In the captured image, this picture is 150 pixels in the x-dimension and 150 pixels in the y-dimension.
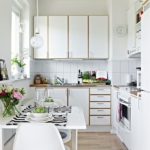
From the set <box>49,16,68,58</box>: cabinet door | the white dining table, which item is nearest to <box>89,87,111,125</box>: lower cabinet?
<box>49,16,68,58</box>: cabinet door

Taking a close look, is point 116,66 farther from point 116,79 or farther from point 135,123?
point 135,123

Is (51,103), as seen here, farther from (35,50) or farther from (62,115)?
(35,50)

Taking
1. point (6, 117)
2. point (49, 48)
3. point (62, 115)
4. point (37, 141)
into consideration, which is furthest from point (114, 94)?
point (37, 141)

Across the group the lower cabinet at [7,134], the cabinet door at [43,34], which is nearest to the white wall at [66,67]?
the cabinet door at [43,34]

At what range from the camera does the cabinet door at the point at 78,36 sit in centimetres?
537

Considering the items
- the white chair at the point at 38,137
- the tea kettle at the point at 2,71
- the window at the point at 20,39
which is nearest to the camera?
the white chair at the point at 38,137

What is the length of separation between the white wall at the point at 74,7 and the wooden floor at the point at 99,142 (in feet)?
8.55

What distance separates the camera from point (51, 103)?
308 centimetres

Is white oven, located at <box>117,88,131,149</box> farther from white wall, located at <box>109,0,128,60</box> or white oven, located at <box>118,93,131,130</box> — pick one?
white wall, located at <box>109,0,128,60</box>

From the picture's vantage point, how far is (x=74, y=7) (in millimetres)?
5727

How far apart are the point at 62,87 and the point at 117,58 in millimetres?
1199

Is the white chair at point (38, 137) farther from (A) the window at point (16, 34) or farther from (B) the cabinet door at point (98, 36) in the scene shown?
(B) the cabinet door at point (98, 36)

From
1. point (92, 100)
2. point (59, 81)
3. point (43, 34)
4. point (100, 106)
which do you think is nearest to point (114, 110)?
point (100, 106)

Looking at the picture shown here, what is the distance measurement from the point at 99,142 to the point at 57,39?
2259 millimetres
